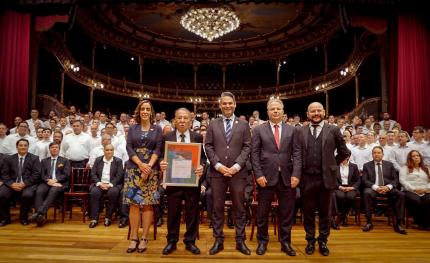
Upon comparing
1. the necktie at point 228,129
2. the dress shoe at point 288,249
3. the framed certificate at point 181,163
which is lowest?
the dress shoe at point 288,249

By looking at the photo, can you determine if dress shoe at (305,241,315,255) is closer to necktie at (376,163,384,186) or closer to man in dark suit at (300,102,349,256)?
man in dark suit at (300,102,349,256)

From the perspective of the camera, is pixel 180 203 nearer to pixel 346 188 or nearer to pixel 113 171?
pixel 113 171

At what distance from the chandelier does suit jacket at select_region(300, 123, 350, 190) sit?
9060mm

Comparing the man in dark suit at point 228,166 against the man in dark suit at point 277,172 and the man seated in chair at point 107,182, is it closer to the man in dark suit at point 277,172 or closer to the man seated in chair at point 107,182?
the man in dark suit at point 277,172

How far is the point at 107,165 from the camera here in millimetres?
5414

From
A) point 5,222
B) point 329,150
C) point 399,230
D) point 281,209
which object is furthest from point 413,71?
point 5,222

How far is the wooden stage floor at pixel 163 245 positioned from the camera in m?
3.22

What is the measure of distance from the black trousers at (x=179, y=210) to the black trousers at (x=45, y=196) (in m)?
2.37

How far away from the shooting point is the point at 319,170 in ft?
11.6

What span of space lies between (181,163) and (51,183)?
111 inches

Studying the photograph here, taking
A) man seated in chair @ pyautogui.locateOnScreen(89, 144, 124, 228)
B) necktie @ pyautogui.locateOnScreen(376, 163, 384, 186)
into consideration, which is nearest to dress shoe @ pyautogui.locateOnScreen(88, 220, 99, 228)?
man seated in chair @ pyautogui.locateOnScreen(89, 144, 124, 228)

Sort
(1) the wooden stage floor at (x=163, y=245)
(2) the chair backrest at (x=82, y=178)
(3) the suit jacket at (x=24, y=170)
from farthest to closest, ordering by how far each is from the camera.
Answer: (2) the chair backrest at (x=82, y=178), (3) the suit jacket at (x=24, y=170), (1) the wooden stage floor at (x=163, y=245)

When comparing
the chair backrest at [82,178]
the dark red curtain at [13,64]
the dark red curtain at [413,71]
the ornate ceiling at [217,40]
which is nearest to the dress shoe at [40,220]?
the chair backrest at [82,178]

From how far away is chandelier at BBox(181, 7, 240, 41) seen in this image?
11742 mm
